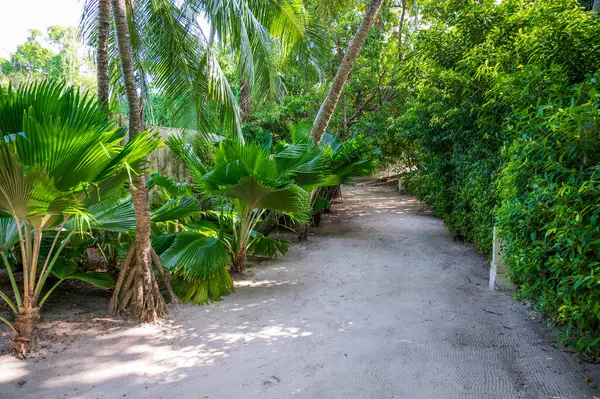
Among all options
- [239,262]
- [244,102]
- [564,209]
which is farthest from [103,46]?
[244,102]

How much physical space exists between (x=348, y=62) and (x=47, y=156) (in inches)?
201

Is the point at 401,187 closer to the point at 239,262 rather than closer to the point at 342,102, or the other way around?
the point at 342,102

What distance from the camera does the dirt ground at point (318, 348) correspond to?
2.70m

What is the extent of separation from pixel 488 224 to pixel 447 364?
9.04 feet

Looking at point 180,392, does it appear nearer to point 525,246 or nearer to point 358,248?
point 525,246

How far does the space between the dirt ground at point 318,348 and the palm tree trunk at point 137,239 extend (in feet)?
0.63

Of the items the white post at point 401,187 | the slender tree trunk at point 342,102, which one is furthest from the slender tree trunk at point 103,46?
the white post at point 401,187

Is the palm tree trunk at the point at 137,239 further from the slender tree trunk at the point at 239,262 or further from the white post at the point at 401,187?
the white post at the point at 401,187

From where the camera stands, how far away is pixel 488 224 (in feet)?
17.0

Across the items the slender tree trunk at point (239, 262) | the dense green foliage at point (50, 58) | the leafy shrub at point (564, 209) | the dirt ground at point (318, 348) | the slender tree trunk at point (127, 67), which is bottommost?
the dirt ground at point (318, 348)

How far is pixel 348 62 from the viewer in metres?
6.55

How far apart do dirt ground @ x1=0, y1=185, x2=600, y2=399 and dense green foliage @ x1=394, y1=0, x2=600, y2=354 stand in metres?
0.46

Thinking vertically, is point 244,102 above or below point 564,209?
above

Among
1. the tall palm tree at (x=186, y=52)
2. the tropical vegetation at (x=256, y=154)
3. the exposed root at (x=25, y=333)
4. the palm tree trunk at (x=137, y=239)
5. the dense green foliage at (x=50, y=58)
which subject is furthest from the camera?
the dense green foliage at (x=50, y=58)
